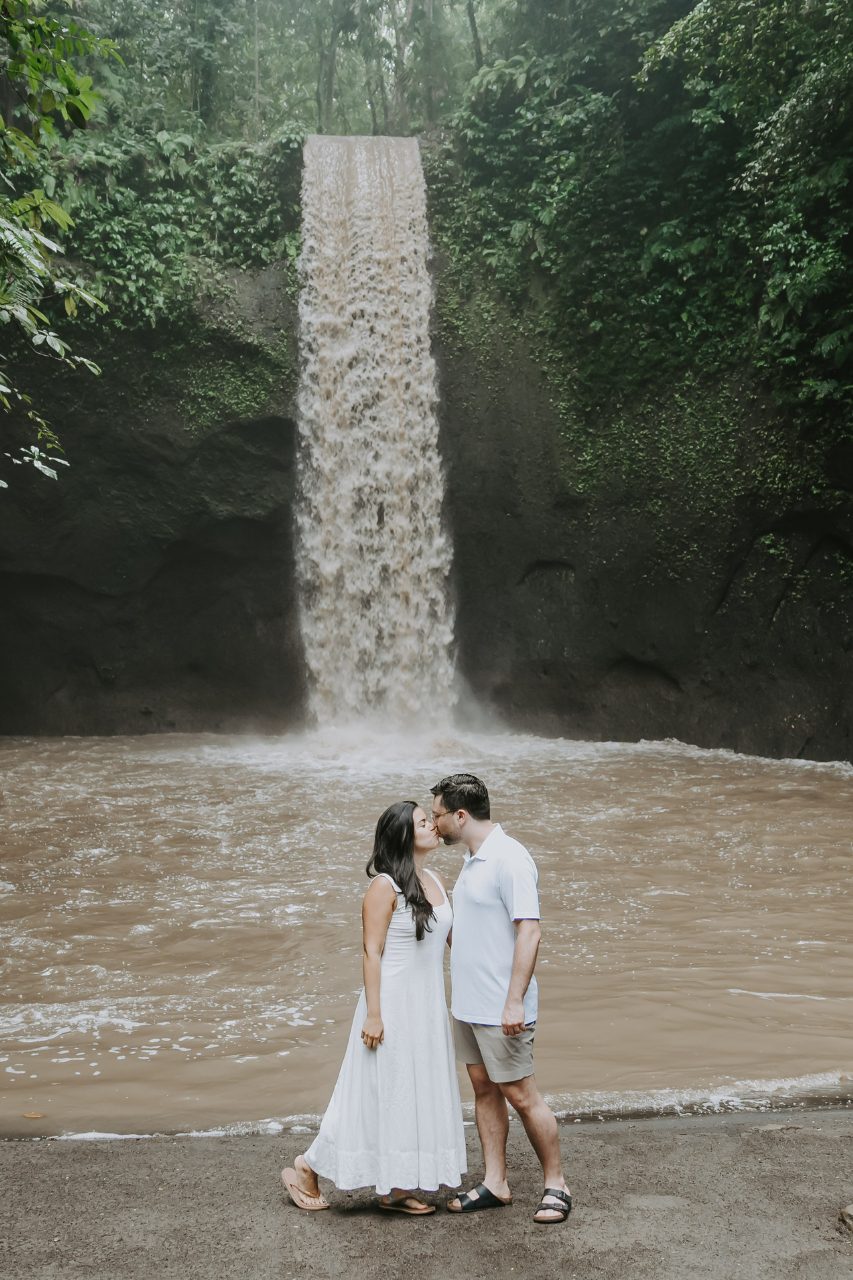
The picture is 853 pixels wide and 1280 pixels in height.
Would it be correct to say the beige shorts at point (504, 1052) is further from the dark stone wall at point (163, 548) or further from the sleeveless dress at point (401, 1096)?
the dark stone wall at point (163, 548)

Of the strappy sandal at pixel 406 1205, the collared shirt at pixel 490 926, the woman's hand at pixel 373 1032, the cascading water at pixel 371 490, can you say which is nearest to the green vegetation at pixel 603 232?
the cascading water at pixel 371 490

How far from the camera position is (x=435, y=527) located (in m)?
Answer: 15.9

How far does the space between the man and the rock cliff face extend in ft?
36.5

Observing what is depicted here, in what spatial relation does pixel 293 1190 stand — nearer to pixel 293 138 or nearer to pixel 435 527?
pixel 435 527

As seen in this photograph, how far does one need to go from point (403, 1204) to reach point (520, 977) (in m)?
0.81

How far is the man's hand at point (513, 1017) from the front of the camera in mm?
3531

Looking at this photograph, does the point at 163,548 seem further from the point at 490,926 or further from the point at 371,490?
the point at 490,926

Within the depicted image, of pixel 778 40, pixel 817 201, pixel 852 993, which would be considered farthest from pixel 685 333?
pixel 852 993

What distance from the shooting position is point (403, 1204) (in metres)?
3.53

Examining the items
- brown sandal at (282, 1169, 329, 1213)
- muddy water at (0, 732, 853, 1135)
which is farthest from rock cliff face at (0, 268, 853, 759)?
brown sandal at (282, 1169, 329, 1213)

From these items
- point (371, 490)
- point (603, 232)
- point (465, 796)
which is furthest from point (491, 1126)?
point (603, 232)

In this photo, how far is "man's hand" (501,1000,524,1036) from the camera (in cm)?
353

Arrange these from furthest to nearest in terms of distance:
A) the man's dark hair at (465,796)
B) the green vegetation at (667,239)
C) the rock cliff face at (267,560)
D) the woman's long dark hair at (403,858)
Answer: the rock cliff face at (267,560) → the green vegetation at (667,239) → the man's dark hair at (465,796) → the woman's long dark hair at (403,858)

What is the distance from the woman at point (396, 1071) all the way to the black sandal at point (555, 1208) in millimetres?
285
